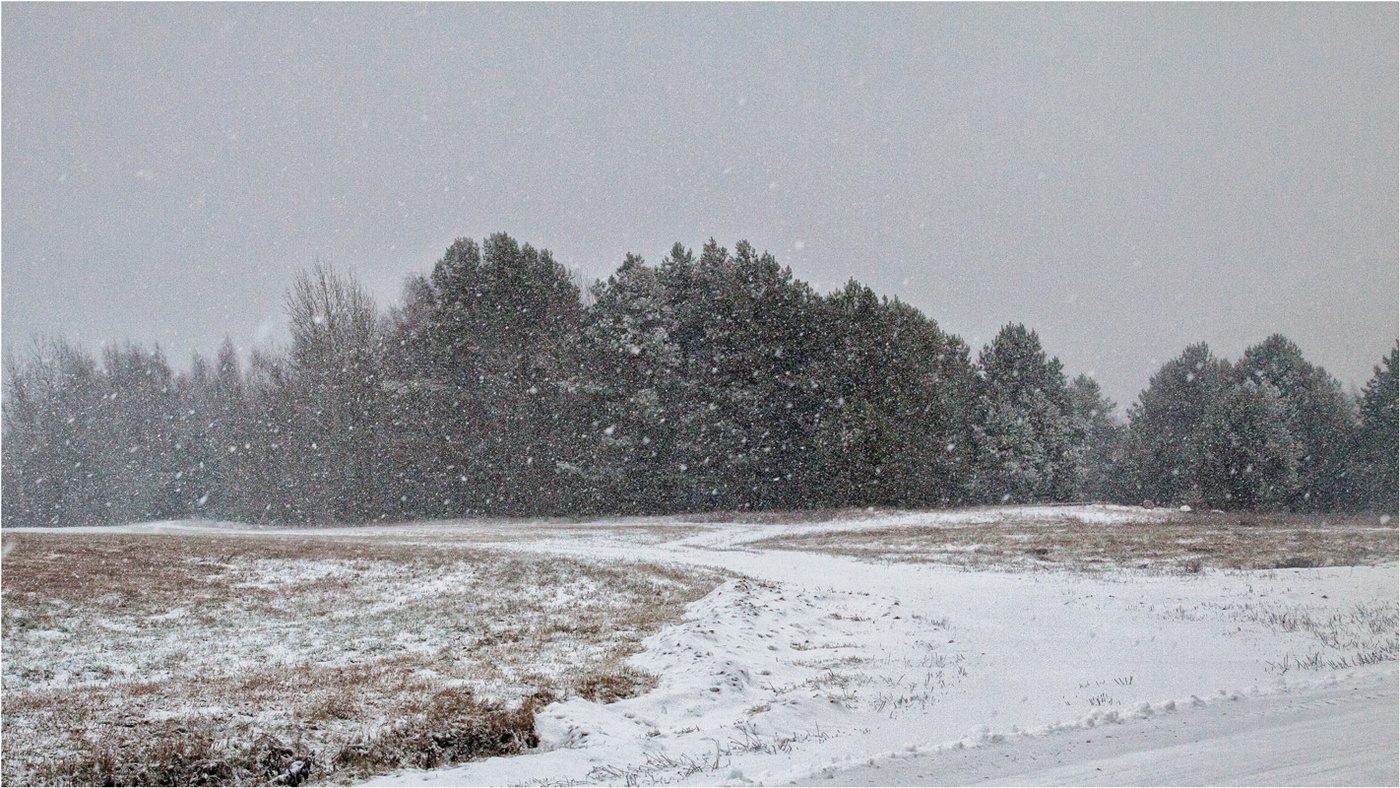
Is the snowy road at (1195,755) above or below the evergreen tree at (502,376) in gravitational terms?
below

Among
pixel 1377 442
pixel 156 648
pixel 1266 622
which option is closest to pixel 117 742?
pixel 156 648

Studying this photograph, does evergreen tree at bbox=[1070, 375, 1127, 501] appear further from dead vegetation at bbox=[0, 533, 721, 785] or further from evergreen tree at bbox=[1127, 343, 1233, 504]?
dead vegetation at bbox=[0, 533, 721, 785]

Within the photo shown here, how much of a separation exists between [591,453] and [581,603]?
1123 inches

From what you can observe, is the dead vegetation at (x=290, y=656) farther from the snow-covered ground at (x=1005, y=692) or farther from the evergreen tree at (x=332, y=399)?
the evergreen tree at (x=332, y=399)

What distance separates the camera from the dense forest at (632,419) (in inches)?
1674

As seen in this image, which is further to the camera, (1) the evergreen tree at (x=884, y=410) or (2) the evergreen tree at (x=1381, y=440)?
(2) the evergreen tree at (x=1381, y=440)

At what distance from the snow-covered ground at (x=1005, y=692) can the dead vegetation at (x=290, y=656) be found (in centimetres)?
76

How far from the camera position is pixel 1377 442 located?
55.0 meters

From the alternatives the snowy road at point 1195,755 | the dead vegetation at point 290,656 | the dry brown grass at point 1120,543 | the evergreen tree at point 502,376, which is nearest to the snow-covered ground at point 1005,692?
the snowy road at point 1195,755

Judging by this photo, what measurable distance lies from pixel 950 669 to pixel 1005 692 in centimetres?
119

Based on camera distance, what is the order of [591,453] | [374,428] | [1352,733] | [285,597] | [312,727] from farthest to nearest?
[374,428], [591,453], [285,597], [312,727], [1352,733]

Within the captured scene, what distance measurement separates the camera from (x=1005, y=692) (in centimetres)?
816

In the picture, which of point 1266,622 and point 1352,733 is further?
point 1266,622

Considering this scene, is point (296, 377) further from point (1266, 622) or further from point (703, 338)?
point (1266, 622)
